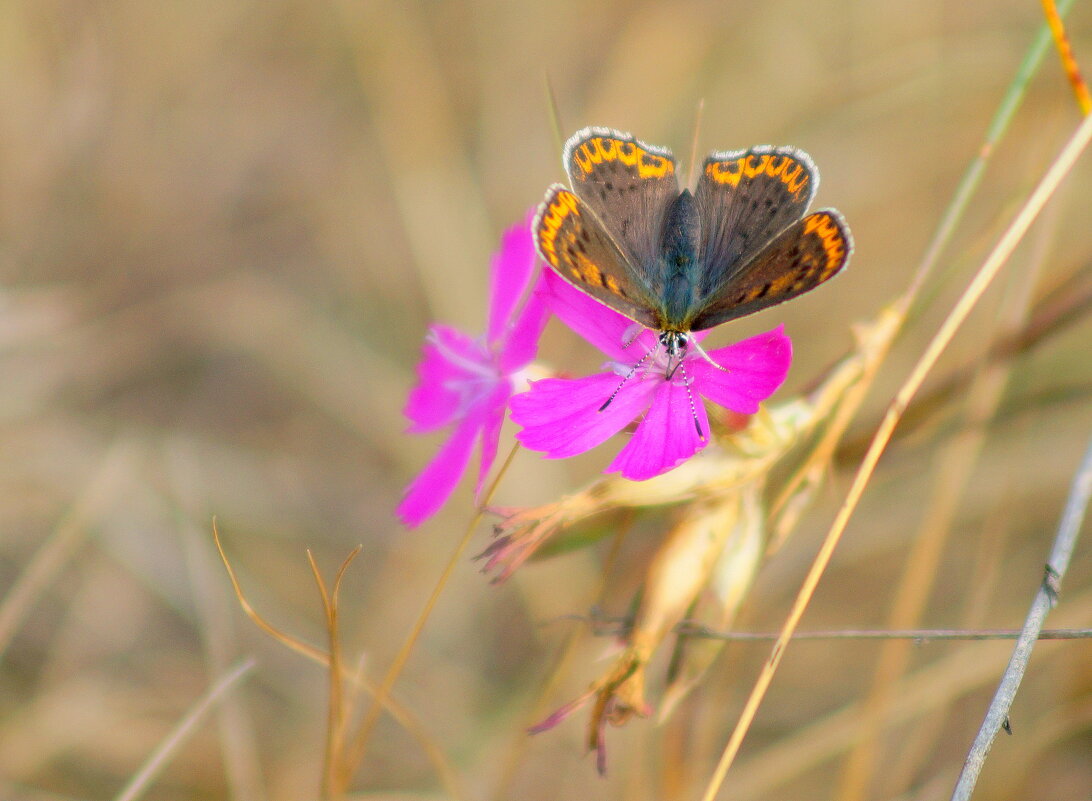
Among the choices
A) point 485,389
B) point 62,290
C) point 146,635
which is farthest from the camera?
point 62,290

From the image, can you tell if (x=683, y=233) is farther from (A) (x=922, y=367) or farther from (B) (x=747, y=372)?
(A) (x=922, y=367)

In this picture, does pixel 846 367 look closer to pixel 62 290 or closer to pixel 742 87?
pixel 742 87

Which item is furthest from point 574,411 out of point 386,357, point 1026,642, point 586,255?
point 386,357

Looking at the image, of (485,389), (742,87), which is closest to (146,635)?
(485,389)

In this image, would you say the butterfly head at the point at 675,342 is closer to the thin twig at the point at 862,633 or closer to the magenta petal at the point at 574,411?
the magenta petal at the point at 574,411

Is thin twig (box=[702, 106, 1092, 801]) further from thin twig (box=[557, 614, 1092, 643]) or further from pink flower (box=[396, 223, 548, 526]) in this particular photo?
pink flower (box=[396, 223, 548, 526])

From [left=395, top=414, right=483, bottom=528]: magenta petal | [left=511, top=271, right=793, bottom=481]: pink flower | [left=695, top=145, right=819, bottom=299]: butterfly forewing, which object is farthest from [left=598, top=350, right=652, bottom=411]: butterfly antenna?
[left=395, top=414, right=483, bottom=528]: magenta petal
